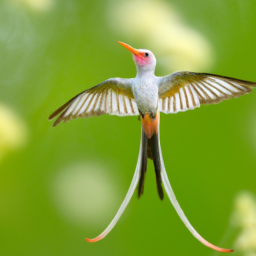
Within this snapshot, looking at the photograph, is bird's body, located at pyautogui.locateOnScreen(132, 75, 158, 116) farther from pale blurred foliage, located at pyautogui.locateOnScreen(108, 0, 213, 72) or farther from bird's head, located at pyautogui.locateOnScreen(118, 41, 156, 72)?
pale blurred foliage, located at pyautogui.locateOnScreen(108, 0, 213, 72)

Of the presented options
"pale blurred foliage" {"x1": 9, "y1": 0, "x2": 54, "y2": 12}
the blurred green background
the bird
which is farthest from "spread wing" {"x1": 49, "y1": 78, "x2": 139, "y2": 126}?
"pale blurred foliage" {"x1": 9, "y1": 0, "x2": 54, "y2": 12}

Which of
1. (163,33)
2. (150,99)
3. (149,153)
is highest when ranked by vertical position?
(163,33)

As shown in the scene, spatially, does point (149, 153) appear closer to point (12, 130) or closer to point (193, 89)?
point (193, 89)

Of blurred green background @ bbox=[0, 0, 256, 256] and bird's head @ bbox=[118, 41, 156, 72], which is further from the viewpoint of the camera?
blurred green background @ bbox=[0, 0, 256, 256]

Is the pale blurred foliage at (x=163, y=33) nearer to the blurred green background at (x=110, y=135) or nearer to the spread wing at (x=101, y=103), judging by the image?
the blurred green background at (x=110, y=135)

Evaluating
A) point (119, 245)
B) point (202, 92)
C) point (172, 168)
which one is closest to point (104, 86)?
point (202, 92)

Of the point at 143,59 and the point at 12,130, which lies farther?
the point at 12,130

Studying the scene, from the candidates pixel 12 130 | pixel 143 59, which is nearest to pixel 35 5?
pixel 12 130
